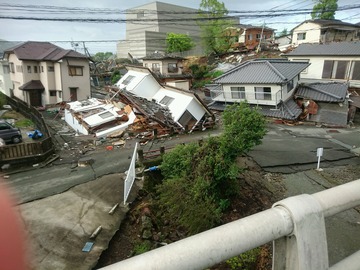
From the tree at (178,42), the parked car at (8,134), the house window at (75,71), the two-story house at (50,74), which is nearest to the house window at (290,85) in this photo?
the parked car at (8,134)

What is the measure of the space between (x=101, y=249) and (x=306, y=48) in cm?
3207

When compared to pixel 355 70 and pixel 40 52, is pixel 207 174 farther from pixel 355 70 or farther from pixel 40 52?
pixel 40 52

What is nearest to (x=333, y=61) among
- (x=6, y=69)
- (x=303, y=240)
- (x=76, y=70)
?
(x=76, y=70)

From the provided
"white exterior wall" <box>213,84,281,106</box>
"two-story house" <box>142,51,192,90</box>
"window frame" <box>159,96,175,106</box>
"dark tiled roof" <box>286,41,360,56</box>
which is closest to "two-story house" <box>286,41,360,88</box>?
"dark tiled roof" <box>286,41,360,56</box>

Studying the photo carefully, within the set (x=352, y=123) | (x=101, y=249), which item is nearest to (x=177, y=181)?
(x=101, y=249)

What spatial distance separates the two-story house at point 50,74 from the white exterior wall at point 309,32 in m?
34.6

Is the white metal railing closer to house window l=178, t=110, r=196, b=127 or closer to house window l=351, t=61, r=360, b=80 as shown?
house window l=178, t=110, r=196, b=127

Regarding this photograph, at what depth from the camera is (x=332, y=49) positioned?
2764 cm

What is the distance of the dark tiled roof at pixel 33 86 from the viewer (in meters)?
30.3

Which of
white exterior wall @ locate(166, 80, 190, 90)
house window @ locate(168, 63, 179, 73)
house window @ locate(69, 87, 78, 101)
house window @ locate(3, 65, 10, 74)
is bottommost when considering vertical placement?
house window @ locate(69, 87, 78, 101)

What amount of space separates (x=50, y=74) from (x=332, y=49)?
32.8 meters

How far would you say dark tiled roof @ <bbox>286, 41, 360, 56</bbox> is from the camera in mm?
26078

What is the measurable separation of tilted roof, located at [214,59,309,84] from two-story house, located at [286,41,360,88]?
4.54 meters

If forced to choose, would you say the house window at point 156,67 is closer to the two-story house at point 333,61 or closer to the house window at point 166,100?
the house window at point 166,100
